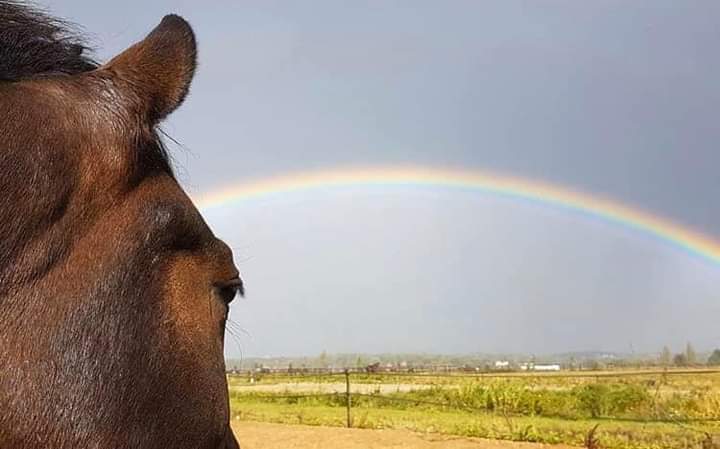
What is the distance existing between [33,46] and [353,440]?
14.7 m

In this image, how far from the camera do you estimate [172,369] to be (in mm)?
1287

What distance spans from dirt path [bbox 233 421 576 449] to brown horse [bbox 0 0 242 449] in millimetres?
13818

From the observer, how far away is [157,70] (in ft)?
4.82

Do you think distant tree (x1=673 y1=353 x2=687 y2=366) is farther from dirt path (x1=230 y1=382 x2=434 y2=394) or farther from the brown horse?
the brown horse

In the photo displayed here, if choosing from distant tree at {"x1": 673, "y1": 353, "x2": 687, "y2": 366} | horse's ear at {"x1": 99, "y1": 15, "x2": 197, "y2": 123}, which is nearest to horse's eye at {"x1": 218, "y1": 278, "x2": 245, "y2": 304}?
horse's ear at {"x1": 99, "y1": 15, "x2": 197, "y2": 123}

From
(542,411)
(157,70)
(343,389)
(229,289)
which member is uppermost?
(157,70)

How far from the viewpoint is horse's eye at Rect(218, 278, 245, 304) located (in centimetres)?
149

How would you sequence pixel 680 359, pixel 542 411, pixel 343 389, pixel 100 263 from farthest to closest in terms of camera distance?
pixel 680 359 < pixel 343 389 < pixel 542 411 < pixel 100 263

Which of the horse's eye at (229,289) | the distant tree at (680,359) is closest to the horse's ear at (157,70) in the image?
the horse's eye at (229,289)

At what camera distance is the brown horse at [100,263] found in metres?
1.12

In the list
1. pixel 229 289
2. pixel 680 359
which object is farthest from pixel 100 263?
pixel 680 359

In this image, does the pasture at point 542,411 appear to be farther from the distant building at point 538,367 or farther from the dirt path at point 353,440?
the distant building at point 538,367

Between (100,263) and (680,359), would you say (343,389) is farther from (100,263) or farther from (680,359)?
(100,263)

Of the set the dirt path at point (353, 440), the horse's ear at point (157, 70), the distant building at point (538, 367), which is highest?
the horse's ear at point (157, 70)
